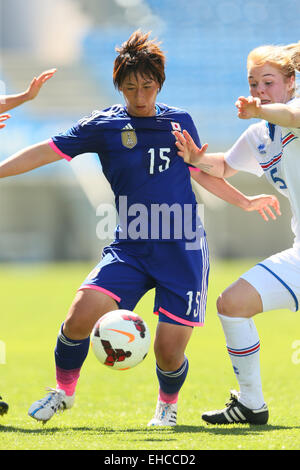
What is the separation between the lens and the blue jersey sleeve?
4.28 meters

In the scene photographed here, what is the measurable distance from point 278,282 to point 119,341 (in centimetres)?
98

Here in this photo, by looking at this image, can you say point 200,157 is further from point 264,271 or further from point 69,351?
point 69,351

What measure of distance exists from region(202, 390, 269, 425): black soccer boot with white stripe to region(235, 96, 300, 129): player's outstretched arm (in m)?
1.69

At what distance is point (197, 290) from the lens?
14.1 ft

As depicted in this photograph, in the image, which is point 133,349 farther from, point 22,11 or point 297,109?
point 22,11

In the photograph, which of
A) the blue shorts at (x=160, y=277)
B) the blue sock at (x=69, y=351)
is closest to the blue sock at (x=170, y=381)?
the blue shorts at (x=160, y=277)

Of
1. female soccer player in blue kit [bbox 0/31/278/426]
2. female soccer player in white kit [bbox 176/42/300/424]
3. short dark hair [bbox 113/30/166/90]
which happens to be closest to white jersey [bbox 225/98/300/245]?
female soccer player in white kit [bbox 176/42/300/424]

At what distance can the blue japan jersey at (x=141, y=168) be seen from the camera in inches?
167

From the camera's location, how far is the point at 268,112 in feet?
12.1

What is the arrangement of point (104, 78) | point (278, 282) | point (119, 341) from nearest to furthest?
point (119, 341), point (278, 282), point (104, 78)

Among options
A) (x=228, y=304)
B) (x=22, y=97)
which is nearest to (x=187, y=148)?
(x=228, y=304)

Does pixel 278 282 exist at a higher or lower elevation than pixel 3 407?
higher

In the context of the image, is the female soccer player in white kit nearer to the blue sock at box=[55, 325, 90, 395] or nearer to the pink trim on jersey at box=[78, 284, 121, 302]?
the pink trim on jersey at box=[78, 284, 121, 302]

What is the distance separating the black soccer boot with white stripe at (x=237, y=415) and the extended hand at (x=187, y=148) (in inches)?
57.9
